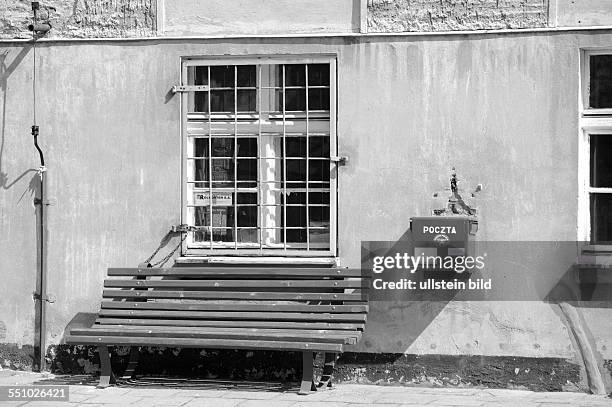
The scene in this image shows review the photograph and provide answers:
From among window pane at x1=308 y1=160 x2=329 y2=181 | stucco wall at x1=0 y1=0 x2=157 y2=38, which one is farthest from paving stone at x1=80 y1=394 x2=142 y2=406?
stucco wall at x1=0 y1=0 x2=157 y2=38

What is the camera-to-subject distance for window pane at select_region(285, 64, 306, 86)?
30.1ft

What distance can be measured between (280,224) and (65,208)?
74.6 inches

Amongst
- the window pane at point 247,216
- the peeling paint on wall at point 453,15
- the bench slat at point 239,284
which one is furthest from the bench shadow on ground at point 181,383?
the peeling paint on wall at point 453,15

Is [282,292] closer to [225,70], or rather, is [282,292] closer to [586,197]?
[225,70]

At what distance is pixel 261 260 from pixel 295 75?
5.24ft

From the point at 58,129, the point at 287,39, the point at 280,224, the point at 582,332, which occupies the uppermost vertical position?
the point at 287,39

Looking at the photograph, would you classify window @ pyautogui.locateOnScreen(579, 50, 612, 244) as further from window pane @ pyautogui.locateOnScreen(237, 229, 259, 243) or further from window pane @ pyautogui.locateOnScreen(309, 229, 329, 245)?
window pane @ pyautogui.locateOnScreen(237, 229, 259, 243)

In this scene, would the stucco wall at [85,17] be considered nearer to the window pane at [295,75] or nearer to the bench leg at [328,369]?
the window pane at [295,75]

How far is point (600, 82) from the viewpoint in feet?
28.6

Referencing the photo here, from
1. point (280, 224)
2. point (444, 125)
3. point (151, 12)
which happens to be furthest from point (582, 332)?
point (151, 12)

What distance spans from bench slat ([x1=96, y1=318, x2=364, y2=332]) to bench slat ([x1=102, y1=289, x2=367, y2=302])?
22cm

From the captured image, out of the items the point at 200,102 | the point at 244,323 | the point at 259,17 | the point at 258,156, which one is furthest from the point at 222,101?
the point at 244,323

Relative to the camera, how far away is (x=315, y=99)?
9.18 m

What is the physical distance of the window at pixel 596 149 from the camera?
8680 mm
